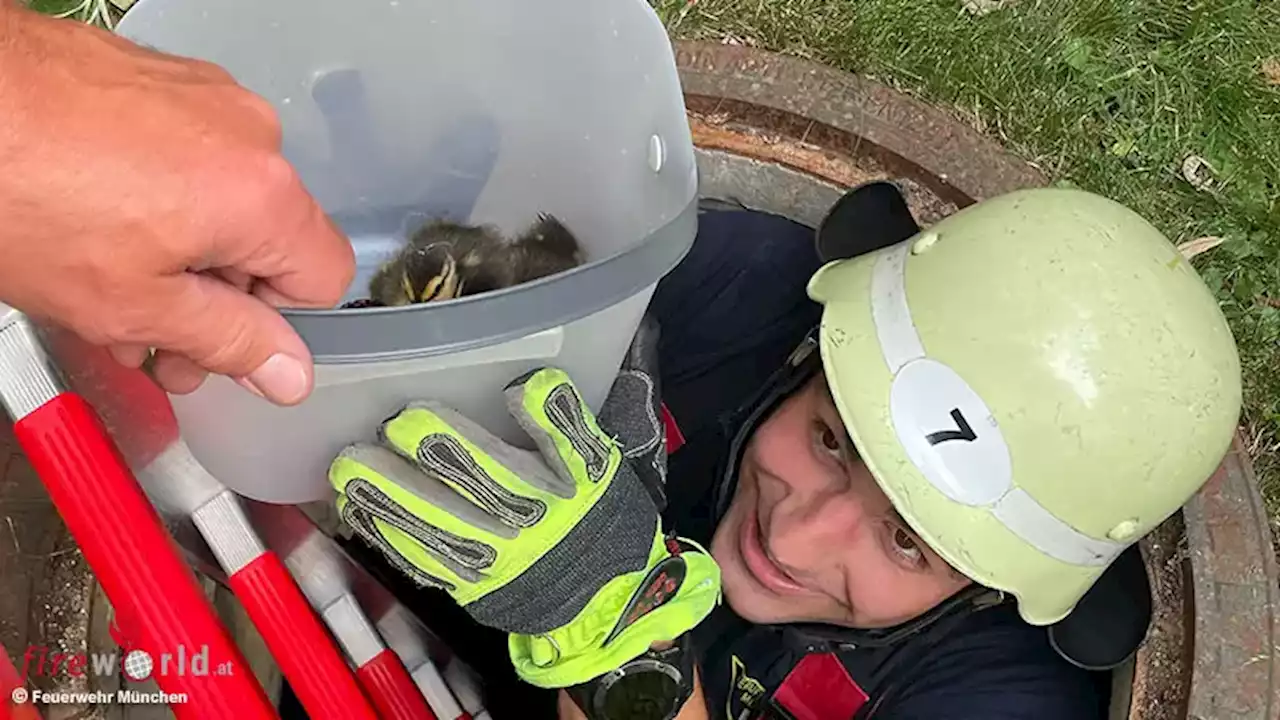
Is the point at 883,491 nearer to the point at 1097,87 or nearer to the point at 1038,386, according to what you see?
the point at 1038,386

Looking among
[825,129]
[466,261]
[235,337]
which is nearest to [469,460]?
[235,337]

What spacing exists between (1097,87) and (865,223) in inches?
39.1

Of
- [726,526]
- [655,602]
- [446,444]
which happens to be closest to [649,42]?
[446,444]

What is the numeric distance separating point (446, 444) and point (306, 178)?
0.73 meters

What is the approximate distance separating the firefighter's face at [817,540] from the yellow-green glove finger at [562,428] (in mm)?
409

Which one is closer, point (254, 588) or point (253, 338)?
point (253, 338)

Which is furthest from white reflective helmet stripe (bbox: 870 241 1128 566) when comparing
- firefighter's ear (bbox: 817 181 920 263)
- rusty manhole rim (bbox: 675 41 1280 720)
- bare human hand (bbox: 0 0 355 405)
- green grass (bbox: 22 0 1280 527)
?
green grass (bbox: 22 0 1280 527)

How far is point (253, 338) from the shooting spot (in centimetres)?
88

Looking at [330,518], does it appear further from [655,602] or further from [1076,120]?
[1076,120]

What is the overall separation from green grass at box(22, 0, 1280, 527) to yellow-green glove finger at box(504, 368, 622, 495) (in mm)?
1465

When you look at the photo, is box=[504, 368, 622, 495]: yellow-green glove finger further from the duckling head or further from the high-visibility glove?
the duckling head

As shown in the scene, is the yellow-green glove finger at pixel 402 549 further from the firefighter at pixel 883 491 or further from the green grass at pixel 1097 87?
the green grass at pixel 1097 87

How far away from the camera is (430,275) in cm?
160

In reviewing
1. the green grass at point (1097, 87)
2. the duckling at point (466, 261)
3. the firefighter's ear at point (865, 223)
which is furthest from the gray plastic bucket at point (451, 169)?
the green grass at point (1097, 87)
